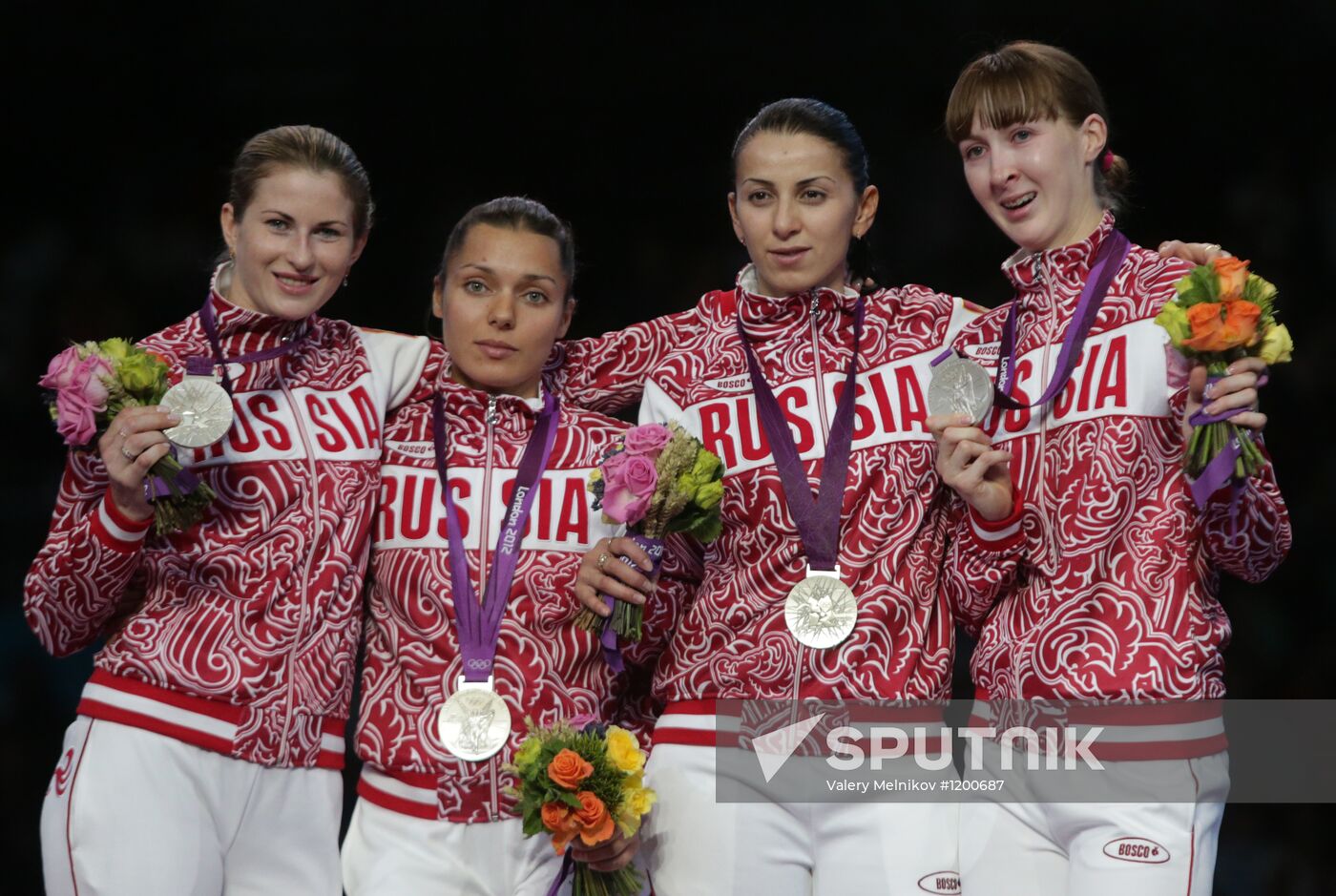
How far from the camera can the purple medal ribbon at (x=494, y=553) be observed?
3043 millimetres

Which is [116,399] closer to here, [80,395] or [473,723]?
[80,395]

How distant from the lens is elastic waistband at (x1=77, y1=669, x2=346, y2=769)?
2.93 metres

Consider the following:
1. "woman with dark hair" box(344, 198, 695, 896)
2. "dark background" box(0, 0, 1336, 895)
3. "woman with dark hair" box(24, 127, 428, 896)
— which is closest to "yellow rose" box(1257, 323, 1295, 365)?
"woman with dark hair" box(344, 198, 695, 896)

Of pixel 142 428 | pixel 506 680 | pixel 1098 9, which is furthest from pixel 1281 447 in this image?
pixel 142 428

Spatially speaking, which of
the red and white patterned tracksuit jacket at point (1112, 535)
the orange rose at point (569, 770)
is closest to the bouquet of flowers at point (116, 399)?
the orange rose at point (569, 770)

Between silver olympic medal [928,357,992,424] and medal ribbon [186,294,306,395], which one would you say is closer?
silver olympic medal [928,357,992,424]

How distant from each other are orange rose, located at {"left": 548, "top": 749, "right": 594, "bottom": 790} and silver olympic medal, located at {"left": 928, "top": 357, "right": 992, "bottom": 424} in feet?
3.05

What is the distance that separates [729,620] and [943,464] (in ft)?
1.76

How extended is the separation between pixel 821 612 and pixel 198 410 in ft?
4.14

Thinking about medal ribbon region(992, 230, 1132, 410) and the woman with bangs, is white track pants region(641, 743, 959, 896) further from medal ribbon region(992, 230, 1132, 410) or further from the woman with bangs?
medal ribbon region(992, 230, 1132, 410)

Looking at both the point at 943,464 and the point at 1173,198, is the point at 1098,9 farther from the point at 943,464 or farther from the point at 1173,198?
the point at 943,464

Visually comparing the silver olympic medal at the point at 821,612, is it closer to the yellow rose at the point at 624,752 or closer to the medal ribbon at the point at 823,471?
the medal ribbon at the point at 823,471

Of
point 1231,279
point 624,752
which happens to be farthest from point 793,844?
point 1231,279
